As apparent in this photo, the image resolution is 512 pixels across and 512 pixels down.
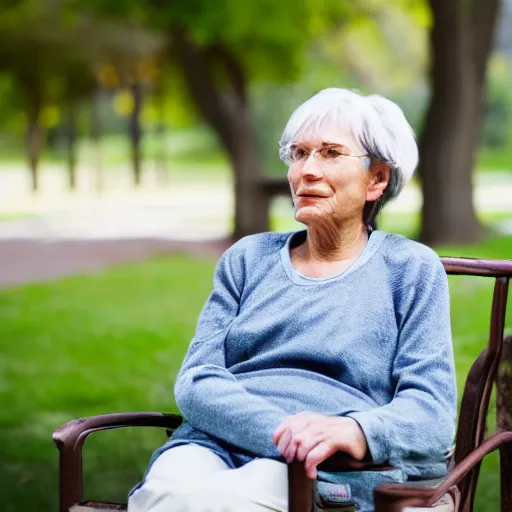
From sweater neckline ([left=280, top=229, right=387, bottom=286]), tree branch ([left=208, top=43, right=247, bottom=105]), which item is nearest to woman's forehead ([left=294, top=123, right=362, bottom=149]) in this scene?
sweater neckline ([left=280, top=229, right=387, bottom=286])

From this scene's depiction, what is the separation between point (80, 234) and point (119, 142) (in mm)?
21560

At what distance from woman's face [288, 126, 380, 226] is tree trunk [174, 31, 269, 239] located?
12.1 meters

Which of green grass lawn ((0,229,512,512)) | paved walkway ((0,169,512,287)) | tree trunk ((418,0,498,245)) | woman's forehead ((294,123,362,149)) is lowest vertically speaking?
paved walkway ((0,169,512,287))

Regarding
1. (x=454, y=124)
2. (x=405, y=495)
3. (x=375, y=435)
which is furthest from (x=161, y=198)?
(x=405, y=495)

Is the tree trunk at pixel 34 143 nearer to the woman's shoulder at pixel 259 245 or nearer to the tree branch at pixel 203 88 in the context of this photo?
the tree branch at pixel 203 88

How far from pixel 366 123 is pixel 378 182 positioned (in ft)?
0.54

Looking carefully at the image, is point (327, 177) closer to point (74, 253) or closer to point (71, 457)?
point (71, 457)

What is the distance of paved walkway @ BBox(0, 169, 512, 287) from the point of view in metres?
15.5

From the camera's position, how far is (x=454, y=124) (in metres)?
13.1

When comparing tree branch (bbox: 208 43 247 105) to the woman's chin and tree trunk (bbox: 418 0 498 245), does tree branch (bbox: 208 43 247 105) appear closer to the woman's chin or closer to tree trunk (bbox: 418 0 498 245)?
tree trunk (bbox: 418 0 498 245)

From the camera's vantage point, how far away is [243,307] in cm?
261

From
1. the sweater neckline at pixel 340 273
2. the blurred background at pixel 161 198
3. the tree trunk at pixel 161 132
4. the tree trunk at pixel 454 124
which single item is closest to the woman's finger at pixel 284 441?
the sweater neckline at pixel 340 273

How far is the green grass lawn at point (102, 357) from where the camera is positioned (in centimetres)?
534

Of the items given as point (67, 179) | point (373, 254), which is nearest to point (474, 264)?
point (373, 254)
